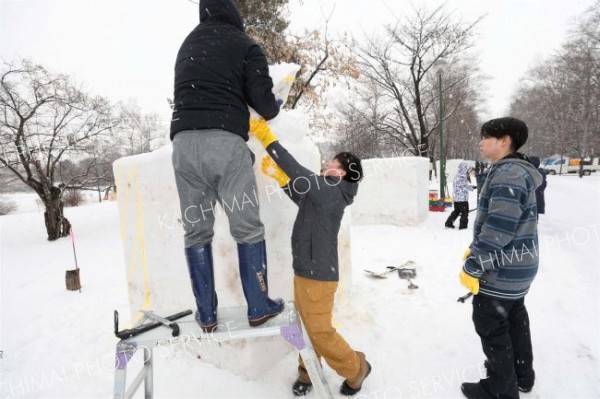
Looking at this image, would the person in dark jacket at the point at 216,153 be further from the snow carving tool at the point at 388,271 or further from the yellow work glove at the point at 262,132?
the snow carving tool at the point at 388,271

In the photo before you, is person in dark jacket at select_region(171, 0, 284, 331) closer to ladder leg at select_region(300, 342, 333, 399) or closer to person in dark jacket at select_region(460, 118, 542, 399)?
ladder leg at select_region(300, 342, 333, 399)

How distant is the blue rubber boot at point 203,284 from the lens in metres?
1.93

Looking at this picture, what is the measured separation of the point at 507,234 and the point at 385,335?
1.74m

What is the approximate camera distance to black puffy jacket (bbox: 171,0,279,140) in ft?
6.29

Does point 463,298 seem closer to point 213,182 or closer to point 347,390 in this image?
point 347,390

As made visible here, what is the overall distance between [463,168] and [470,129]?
39.5 metres

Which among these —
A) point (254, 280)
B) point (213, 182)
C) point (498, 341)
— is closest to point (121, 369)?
point (254, 280)

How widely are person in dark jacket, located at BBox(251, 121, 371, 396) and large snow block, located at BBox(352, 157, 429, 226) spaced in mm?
6751

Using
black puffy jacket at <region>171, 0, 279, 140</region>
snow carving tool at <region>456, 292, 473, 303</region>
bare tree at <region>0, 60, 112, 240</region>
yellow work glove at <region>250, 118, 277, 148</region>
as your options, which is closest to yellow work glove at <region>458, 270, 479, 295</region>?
yellow work glove at <region>250, 118, 277, 148</region>

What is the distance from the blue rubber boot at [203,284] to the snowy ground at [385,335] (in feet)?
3.05

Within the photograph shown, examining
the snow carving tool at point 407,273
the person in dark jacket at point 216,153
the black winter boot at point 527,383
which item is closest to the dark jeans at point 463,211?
the snow carving tool at point 407,273

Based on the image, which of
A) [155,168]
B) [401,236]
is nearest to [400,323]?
[155,168]

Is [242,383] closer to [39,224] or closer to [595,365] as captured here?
[595,365]

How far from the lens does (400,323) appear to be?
3441 millimetres
